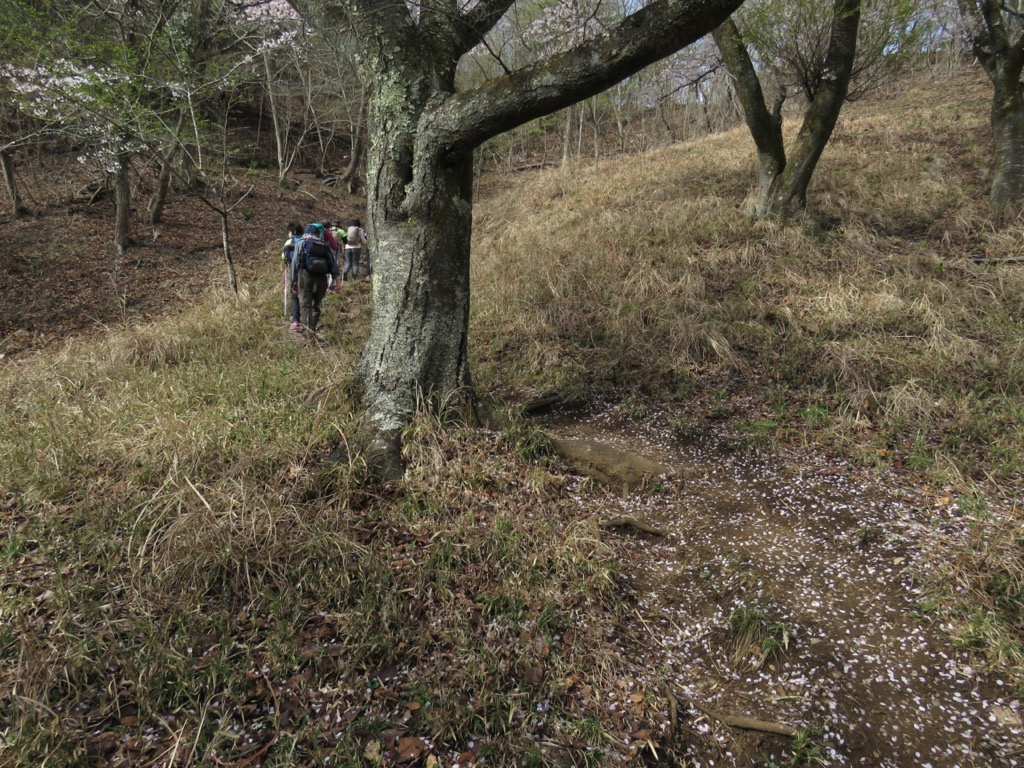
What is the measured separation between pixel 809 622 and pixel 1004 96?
9017 mm

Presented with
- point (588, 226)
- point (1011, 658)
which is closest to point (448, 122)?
point (1011, 658)

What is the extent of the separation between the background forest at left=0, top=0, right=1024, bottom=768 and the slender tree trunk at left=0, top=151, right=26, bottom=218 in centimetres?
545

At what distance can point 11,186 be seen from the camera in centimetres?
1147

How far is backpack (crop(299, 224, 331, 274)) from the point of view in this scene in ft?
20.7

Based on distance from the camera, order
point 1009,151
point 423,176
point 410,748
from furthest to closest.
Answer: point 1009,151, point 423,176, point 410,748

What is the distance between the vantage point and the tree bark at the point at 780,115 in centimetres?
663

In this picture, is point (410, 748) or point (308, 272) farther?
point (308, 272)

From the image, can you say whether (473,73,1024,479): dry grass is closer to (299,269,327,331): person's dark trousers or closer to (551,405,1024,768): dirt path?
(551,405,1024,768): dirt path

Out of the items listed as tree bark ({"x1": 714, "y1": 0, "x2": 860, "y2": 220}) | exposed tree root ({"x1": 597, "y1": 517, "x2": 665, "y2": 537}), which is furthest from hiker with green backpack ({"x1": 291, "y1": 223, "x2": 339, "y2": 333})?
tree bark ({"x1": 714, "y1": 0, "x2": 860, "y2": 220})

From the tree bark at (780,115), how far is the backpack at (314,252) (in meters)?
6.52

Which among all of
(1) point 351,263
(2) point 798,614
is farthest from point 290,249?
(2) point 798,614

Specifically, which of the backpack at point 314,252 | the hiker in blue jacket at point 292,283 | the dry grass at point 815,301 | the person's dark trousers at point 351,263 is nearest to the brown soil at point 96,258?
the person's dark trousers at point 351,263

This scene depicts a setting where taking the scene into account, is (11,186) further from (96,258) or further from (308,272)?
(308,272)

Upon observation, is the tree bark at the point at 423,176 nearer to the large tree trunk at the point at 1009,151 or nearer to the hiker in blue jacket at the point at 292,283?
the hiker in blue jacket at the point at 292,283
